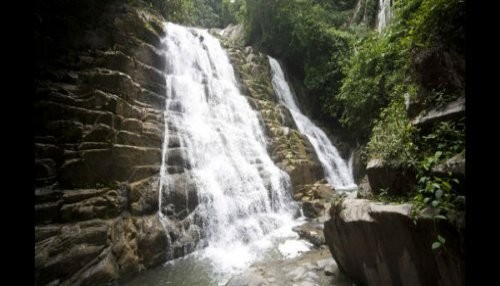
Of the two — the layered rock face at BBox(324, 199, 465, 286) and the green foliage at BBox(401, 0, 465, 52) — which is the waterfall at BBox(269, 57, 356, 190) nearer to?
the layered rock face at BBox(324, 199, 465, 286)

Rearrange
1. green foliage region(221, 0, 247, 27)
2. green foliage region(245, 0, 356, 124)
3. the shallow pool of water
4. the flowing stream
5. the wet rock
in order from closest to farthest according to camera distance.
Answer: the wet rock < the shallow pool of water < the flowing stream < green foliage region(245, 0, 356, 124) < green foliage region(221, 0, 247, 27)

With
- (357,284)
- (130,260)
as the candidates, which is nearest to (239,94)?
(130,260)

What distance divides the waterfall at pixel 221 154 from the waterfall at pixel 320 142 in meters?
3.48

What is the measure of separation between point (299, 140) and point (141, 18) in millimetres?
8659

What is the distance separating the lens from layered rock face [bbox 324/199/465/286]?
99.9 inches

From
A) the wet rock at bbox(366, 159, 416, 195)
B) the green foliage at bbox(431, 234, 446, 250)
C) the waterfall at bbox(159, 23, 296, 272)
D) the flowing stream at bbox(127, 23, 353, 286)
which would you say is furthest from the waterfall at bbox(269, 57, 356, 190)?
the green foliage at bbox(431, 234, 446, 250)

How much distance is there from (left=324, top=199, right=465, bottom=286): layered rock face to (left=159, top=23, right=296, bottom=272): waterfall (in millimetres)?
3123

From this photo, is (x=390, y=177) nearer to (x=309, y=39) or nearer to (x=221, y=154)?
(x=221, y=154)

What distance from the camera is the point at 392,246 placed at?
10.5ft

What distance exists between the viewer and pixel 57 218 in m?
6.10

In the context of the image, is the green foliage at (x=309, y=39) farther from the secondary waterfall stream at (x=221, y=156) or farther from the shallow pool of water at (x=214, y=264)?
the shallow pool of water at (x=214, y=264)

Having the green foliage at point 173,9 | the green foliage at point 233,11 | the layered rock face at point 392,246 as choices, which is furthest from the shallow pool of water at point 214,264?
the green foliage at point 233,11

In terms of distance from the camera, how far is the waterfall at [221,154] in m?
8.02

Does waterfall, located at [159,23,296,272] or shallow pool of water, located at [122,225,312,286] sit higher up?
waterfall, located at [159,23,296,272]
